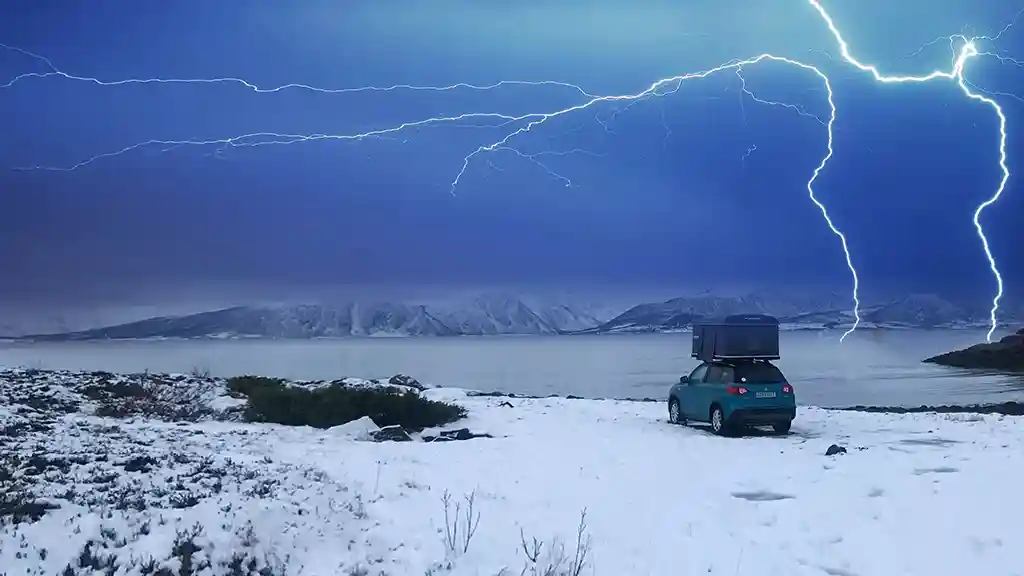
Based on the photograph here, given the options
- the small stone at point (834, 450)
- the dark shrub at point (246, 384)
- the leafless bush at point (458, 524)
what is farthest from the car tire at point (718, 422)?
the dark shrub at point (246, 384)

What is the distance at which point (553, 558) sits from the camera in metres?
7.46

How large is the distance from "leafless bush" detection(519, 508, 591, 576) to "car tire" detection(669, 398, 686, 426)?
11203 millimetres

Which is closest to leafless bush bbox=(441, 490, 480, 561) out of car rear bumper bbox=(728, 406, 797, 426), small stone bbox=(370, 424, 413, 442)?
small stone bbox=(370, 424, 413, 442)

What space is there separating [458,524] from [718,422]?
31.7 ft

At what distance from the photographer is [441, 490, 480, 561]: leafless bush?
7.55m

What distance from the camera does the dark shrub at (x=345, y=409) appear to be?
1844cm

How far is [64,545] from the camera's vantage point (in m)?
6.58

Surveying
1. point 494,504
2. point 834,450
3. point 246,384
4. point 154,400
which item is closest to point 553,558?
point 494,504

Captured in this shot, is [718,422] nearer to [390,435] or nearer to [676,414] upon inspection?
[676,414]

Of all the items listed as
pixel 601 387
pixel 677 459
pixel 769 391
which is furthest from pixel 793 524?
pixel 601 387

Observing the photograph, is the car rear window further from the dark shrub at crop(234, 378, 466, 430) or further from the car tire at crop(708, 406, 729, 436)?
the dark shrub at crop(234, 378, 466, 430)

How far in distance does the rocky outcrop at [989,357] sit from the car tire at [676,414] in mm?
61792

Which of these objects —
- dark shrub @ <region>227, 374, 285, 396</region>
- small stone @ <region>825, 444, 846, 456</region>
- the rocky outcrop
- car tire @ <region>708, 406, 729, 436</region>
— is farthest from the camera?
the rocky outcrop

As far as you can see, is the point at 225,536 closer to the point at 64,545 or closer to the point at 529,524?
the point at 64,545
